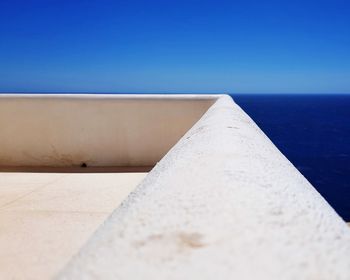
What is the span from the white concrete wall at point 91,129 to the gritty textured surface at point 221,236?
→ 11.0 ft

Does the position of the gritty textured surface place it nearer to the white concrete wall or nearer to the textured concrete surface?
the textured concrete surface

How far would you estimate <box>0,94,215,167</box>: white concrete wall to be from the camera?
408 cm

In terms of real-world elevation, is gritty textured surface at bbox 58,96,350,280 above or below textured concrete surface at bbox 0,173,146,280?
above

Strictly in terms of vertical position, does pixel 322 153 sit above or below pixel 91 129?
below

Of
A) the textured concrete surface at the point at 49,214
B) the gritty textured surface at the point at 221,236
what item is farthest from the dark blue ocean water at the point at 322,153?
the gritty textured surface at the point at 221,236

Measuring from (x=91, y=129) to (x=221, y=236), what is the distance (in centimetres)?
372

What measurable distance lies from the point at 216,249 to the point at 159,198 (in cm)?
20

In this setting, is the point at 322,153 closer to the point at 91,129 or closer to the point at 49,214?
the point at 91,129

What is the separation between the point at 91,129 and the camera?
13.5ft

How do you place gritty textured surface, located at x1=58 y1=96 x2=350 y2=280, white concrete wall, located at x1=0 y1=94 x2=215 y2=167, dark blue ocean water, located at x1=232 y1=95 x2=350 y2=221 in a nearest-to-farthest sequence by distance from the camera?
gritty textured surface, located at x1=58 y1=96 x2=350 y2=280
white concrete wall, located at x1=0 y1=94 x2=215 y2=167
dark blue ocean water, located at x1=232 y1=95 x2=350 y2=221

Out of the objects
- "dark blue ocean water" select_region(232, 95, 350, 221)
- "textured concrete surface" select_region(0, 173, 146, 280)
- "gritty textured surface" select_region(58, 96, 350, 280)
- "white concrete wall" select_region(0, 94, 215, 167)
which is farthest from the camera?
"dark blue ocean water" select_region(232, 95, 350, 221)

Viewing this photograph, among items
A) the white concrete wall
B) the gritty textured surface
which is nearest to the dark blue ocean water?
the white concrete wall

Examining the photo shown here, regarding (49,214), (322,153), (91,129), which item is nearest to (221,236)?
(49,214)

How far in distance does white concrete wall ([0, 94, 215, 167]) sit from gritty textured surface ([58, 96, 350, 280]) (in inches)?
132
